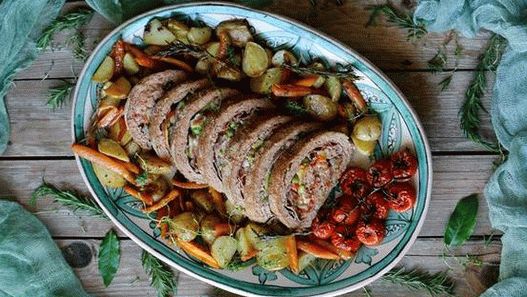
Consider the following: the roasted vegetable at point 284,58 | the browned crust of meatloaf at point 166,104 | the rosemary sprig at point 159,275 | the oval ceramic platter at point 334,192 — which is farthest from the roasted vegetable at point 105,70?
the rosemary sprig at point 159,275

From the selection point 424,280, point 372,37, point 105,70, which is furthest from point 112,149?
point 424,280

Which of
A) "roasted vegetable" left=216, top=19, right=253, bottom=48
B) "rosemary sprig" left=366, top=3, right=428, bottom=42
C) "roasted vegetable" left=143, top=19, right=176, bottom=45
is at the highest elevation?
"rosemary sprig" left=366, top=3, right=428, bottom=42

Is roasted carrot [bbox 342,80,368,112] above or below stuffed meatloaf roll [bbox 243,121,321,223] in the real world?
above

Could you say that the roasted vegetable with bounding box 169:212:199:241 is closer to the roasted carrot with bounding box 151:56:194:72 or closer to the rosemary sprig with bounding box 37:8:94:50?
the roasted carrot with bounding box 151:56:194:72

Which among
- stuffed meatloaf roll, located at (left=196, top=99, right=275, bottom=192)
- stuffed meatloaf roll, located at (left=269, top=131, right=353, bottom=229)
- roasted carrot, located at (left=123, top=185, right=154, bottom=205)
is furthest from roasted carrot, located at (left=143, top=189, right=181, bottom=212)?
stuffed meatloaf roll, located at (left=269, top=131, right=353, bottom=229)

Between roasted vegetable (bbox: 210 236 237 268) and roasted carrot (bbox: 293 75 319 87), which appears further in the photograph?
roasted vegetable (bbox: 210 236 237 268)

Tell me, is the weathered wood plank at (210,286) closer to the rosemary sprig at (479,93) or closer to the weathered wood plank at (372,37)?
the rosemary sprig at (479,93)

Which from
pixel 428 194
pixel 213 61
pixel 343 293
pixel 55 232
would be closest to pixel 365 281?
pixel 343 293

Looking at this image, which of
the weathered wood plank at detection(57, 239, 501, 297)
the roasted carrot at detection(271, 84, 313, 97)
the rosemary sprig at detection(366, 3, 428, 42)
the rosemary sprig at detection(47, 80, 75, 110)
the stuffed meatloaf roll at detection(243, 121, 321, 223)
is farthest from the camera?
the rosemary sprig at detection(47, 80, 75, 110)
